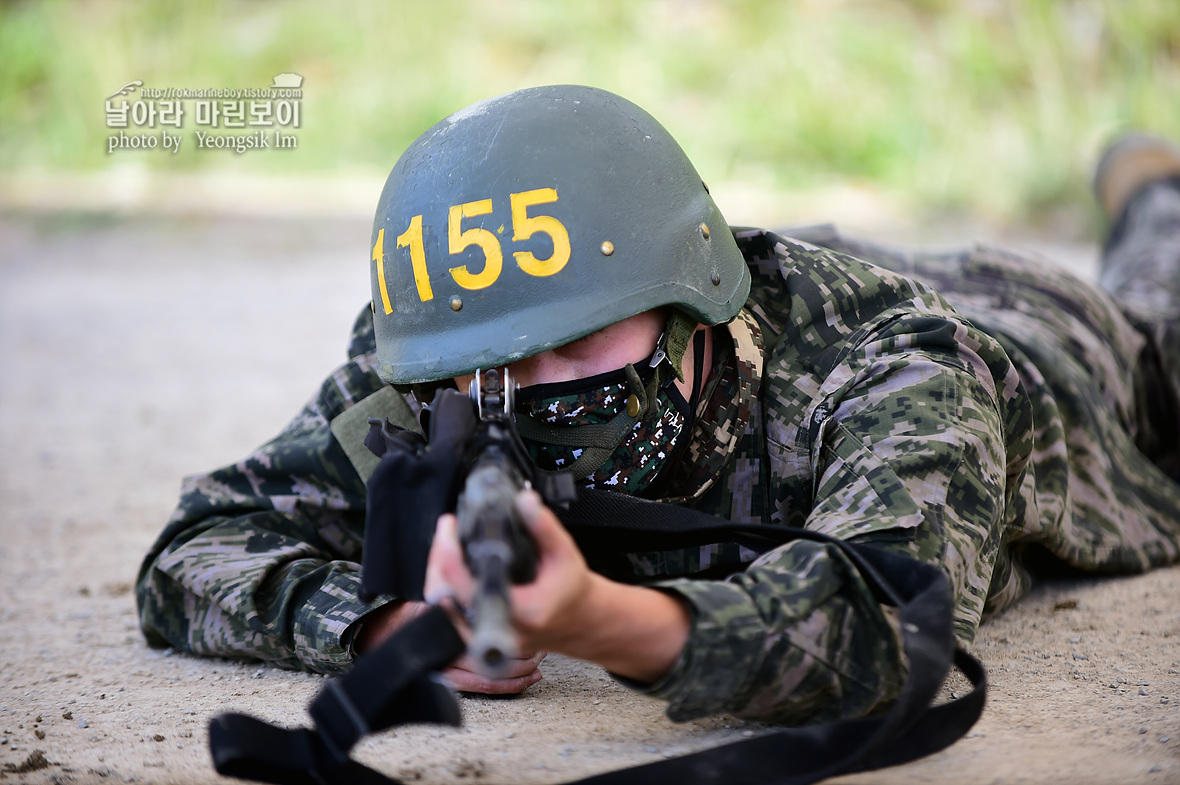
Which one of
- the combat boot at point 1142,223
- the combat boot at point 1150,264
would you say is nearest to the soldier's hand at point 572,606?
the combat boot at point 1150,264

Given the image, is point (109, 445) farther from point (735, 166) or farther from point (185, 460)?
point (735, 166)

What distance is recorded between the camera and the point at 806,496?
7.58 feet

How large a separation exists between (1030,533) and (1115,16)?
337 inches

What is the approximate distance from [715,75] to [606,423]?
8917 millimetres

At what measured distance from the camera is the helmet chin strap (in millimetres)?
2113

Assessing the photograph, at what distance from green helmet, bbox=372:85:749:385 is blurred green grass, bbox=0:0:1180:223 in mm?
6716

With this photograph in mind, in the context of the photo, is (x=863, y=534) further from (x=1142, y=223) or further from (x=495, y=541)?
(x=1142, y=223)

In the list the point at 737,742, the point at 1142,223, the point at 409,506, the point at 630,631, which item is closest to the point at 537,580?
the point at 630,631

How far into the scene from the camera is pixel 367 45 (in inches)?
436

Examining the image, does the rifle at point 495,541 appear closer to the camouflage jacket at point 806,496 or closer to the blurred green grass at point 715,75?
the camouflage jacket at point 806,496

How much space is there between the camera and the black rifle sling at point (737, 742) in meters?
1.52

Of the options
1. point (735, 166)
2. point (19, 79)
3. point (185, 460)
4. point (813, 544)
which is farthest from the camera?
point (19, 79)

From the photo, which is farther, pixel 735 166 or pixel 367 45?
pixel 367 45

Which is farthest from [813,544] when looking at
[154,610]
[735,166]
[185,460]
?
[735,166]
